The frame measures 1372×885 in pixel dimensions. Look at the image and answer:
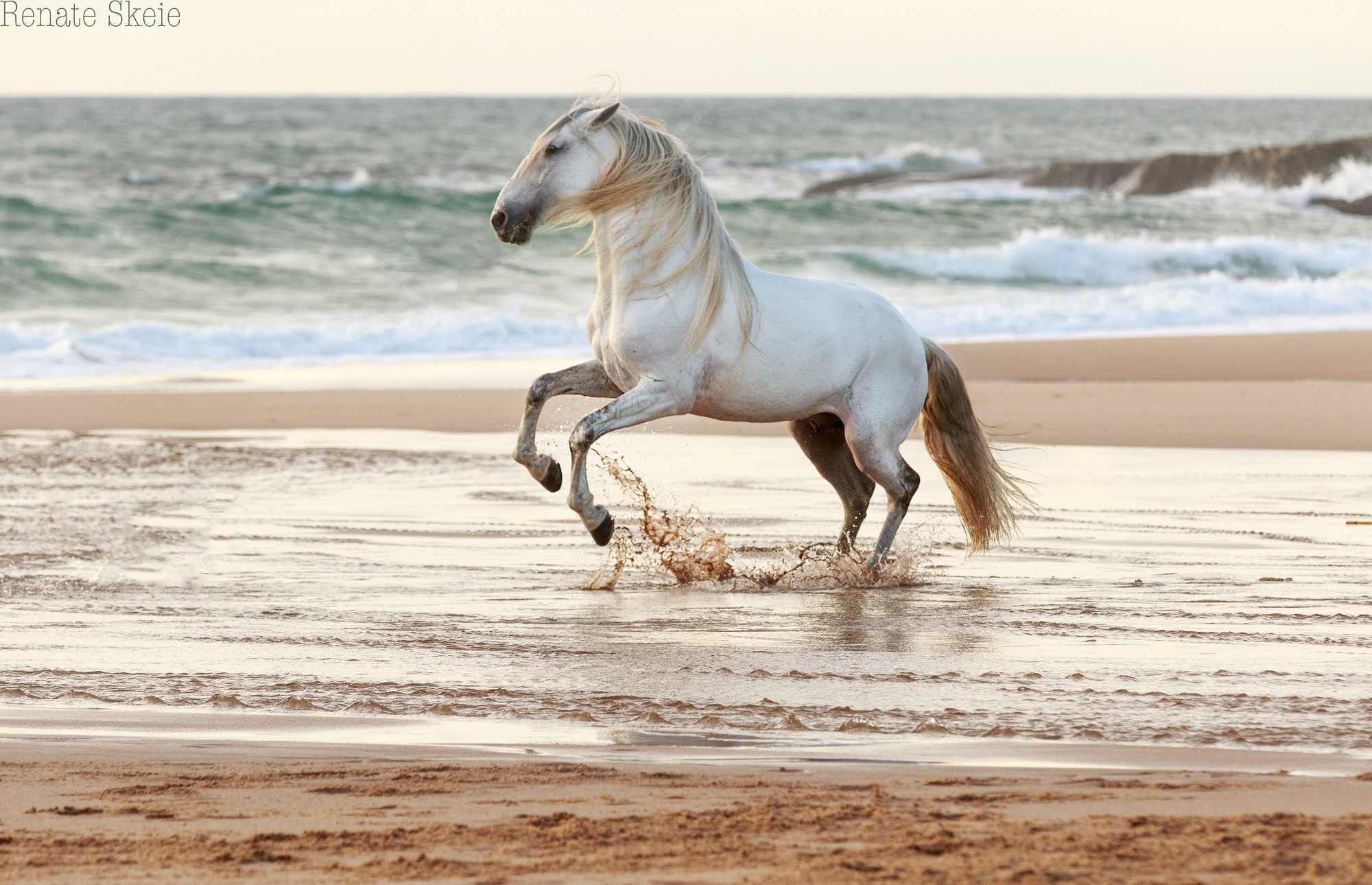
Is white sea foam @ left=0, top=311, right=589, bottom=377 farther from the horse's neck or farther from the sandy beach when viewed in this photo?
the horse's neck

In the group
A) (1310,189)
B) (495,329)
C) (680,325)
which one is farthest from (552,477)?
(1310,189)

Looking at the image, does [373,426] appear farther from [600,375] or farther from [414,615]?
[414,615]

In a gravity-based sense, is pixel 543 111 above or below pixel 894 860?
below

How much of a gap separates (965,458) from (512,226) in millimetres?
2092

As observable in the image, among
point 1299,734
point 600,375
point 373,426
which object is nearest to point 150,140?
point 373,426

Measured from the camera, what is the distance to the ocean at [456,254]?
1723 centimetres

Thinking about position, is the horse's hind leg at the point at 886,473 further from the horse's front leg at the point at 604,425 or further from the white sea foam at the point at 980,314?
the white sea foam at the point at 980,314

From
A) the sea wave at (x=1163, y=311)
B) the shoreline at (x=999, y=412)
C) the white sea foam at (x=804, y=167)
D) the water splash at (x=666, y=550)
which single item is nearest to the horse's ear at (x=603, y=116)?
the water splash at (x=666, y=550)

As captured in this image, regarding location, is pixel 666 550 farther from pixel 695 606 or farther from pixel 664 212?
pixel 664 212

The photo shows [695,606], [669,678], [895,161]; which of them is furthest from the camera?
[895,161]

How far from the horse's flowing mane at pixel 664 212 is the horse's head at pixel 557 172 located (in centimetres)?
2

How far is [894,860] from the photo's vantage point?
2.73 meters

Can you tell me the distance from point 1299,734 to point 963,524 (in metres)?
2.98

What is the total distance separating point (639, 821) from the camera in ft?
9.76
